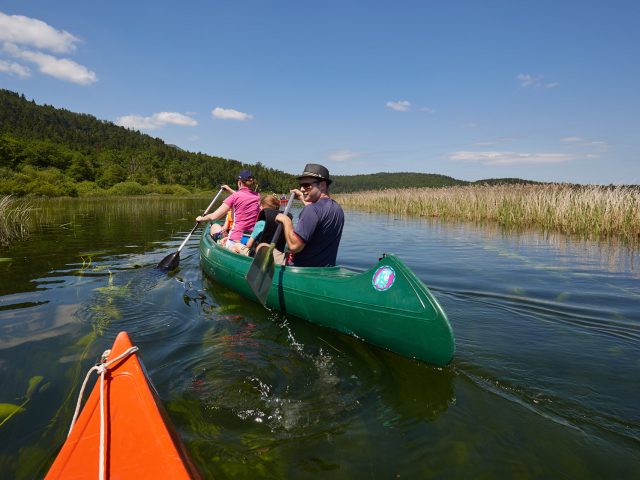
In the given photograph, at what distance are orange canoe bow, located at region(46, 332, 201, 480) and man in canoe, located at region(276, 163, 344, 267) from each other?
2642 mm

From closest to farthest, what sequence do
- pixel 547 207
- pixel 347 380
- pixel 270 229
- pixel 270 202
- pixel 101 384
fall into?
pixel 101 384 → pixel 347 380 → pixel 270 229 → pixel 270 202 → pixel 547 207

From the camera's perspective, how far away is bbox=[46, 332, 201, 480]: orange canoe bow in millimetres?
1688

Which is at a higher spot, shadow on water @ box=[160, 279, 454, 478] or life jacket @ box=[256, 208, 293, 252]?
life jacket @ box=[256, 208, 293, 252]

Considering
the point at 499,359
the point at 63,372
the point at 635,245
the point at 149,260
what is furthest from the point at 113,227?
the point at 635,245

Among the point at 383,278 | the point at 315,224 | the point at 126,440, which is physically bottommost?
the point at 126,440

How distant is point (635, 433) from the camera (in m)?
2.59

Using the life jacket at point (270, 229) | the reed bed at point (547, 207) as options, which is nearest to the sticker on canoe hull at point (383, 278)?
the life jacket at point (270, 229)

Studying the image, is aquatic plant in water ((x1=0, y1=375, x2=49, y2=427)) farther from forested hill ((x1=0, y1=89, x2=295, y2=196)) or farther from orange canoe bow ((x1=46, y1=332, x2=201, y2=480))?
forested hill ((x1=0, y1=89, x2=295, y2=196))

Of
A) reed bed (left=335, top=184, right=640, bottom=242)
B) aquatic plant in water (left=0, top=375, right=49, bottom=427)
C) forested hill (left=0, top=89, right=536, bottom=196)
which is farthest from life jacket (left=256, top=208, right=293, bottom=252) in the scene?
forested hill (left=0, top=89, right=536, bottom=196)

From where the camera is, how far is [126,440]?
1854 mm

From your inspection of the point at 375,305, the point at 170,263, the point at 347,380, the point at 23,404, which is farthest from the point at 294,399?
the point at 170,263

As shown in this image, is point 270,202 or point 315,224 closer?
point 315,224

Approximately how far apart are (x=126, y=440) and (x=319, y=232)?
320 cm

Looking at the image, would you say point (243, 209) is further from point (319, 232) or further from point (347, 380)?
point (347, 380)
